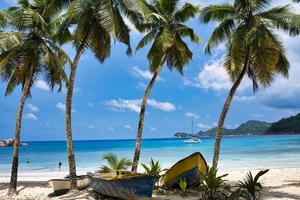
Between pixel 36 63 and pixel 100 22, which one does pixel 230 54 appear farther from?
pixel 36 63

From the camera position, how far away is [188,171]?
1580cm

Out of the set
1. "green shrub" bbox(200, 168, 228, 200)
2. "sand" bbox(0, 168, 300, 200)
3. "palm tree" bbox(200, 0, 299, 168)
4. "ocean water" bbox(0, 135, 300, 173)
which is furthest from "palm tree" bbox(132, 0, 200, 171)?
"ocean water" bbox(0, 135, 300, 173)

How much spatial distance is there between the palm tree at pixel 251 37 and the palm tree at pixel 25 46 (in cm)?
701

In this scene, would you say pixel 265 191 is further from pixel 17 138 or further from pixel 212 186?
pixel 17 138

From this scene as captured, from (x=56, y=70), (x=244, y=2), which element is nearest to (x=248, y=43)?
(x=244, y=2)

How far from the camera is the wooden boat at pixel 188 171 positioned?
1578cm

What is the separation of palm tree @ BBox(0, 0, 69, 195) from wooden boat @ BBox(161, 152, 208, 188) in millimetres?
6571

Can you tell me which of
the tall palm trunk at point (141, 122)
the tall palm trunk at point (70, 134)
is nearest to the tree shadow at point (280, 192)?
the tall palm trunk at point (141, 122)

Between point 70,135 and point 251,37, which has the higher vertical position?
point 251,37

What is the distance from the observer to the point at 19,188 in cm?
1909

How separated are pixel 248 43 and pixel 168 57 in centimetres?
452

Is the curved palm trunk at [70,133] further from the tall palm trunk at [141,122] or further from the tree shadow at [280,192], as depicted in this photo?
the tree shadow at [280,192]

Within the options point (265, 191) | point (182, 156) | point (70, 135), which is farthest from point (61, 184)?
point (182, 156)

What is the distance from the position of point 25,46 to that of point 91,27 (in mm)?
3011
